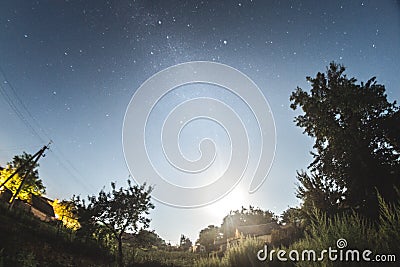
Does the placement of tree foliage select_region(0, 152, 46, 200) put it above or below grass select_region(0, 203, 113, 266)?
above

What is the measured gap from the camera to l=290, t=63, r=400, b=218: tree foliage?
1145cm

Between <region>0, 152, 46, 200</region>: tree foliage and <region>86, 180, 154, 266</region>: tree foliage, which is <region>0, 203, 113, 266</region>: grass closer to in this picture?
<region>86, 180, 154, 266</region>: tree foliage

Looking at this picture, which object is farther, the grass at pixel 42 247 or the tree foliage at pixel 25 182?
the tree foliage at pixel 25 182

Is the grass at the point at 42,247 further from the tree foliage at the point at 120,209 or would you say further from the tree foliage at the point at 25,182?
the tree foliage at the point at 25,182

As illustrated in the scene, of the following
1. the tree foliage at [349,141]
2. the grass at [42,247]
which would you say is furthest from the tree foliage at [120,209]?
the tree foliage at [349,141]

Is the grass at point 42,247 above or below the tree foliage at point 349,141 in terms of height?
below

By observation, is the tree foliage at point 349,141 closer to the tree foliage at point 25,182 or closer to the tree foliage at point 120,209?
the tree foliage at point 120,209

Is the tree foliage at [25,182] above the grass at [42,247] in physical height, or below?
above

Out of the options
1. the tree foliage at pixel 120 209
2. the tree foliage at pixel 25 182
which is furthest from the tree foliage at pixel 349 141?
the tree foliage at pixel 25 182

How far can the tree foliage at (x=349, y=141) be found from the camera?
11.4 m

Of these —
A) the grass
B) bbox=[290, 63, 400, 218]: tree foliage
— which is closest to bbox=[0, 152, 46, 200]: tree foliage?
the grass

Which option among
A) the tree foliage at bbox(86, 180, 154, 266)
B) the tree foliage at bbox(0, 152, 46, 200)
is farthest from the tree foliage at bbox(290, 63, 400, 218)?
the tree foliage at bbox(0, 152, 46, 200)

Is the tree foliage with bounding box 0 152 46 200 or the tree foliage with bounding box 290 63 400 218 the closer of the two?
the tree foliage with bounding box 290 63 400 218

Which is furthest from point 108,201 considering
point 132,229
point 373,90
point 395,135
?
point 373,90
